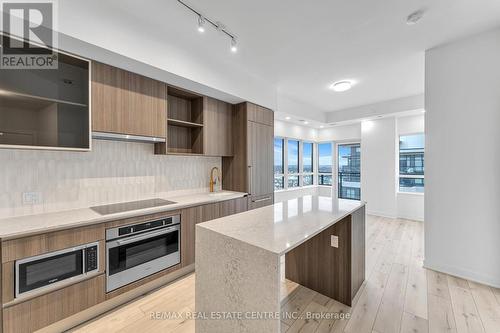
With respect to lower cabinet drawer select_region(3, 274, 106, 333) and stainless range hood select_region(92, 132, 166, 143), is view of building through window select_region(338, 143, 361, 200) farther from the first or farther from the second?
lower cabinet drawer select_region(3, 274, 106, 333)

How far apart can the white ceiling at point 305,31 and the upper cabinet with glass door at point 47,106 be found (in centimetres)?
45

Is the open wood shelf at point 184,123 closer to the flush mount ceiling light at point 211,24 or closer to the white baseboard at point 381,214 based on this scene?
the flush mount ceiling light at point 211,24

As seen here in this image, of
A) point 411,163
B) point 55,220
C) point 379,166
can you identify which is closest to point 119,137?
point 55,220

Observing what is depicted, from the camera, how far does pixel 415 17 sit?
204 centimetres

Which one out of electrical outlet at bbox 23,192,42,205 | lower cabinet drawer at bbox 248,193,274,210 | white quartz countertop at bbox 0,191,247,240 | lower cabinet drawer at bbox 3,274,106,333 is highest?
electrical outlet at bbox 23,192,42,205

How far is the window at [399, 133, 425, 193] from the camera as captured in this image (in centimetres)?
504

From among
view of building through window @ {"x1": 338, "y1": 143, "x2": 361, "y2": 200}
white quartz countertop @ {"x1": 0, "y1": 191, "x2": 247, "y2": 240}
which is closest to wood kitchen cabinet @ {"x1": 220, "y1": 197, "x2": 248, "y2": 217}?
white quartz countertop @ {"x1": 0, "y1": 191, "x2": 247, "y2": 240}

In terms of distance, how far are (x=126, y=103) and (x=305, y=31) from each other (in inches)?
85.5

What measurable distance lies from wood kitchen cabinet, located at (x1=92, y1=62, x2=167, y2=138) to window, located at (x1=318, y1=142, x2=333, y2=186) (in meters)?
5.68

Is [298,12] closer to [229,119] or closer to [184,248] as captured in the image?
[229,119]

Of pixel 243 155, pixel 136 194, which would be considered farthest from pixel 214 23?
pixel 136 194

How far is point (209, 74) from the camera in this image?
277 centimetres

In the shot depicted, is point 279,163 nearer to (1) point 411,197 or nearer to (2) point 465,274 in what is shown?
(1) point 411,197

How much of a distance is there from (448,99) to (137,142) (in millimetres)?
4015
